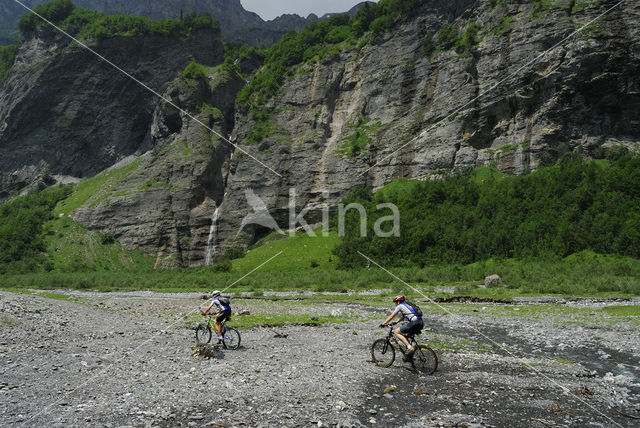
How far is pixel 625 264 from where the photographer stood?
40.3 m

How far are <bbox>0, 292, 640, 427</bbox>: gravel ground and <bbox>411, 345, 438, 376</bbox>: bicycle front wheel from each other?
397mm

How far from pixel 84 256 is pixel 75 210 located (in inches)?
722

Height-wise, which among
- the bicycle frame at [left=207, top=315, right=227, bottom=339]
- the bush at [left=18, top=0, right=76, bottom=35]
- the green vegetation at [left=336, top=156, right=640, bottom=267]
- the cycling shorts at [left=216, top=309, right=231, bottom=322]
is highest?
the bush at [left=18, top=0, right=76, bottom=35]

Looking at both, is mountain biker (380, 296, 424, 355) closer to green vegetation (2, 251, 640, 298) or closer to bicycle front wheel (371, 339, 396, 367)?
bicycle front wheel (371, 339, 396, 367)

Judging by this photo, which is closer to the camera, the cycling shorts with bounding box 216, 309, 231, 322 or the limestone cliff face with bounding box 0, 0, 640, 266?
the cycling shorts with bounding box 216, 309, 231, 322

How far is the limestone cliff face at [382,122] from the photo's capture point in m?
73.4

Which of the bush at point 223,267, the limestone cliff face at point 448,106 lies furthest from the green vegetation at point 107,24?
the bush at point 223,267

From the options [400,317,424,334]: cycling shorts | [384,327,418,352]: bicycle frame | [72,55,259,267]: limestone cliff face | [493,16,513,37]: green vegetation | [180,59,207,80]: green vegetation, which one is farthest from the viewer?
[180,59,207,80]: green vegetation

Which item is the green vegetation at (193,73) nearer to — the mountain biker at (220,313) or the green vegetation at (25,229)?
the green vegetation at (25,229)

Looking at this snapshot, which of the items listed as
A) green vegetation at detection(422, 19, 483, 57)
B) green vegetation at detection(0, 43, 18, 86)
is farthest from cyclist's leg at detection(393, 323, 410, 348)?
green vegetation at detection(0, 43, 18, 86)

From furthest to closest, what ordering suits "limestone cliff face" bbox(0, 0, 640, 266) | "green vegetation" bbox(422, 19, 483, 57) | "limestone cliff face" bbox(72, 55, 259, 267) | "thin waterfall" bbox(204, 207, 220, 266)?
"limestone cliff face" bbox(72, 55, 259, 267), "thin waterfall" bbox(204, 207, 220, 266), "green vegetation" bbox(422, 19, 483, 57), "limestone cliff face" bbox(0, 0, 640, 266)

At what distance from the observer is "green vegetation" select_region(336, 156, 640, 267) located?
47906 mm

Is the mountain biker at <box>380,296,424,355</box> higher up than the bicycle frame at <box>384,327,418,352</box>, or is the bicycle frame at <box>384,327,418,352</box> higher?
the mountain biker at <box>380,296,424,355</box>

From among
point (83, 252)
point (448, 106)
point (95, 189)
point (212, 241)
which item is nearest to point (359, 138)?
point (448, 106)
